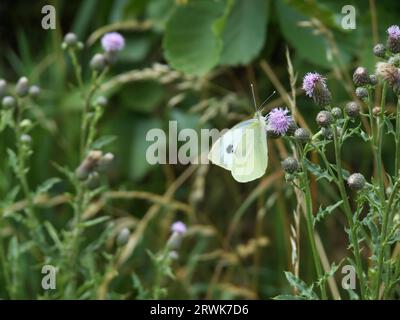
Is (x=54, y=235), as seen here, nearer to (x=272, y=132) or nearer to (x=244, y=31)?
(x=272, y=132)

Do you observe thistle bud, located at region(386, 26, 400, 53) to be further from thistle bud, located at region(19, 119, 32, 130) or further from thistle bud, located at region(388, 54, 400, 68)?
thistle bud, located at region(19, 119, 32, 130)

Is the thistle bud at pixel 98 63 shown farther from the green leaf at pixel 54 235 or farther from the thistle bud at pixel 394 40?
the thistle bud at pixel 394 40

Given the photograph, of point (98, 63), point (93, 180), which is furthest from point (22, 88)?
point (93, 180)

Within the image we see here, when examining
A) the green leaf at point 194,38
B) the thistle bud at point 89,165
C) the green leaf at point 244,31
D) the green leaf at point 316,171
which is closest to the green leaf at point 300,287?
the green leaf at point 316,171

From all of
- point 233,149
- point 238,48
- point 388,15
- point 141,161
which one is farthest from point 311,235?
point 141,161

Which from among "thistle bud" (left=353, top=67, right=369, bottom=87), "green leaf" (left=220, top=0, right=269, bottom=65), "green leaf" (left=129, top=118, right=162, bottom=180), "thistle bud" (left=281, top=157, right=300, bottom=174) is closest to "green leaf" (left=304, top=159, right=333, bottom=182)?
"thistle bud" (left=281, top=157, right=300, bottom=174)

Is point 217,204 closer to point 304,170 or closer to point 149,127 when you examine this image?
point 149,127
